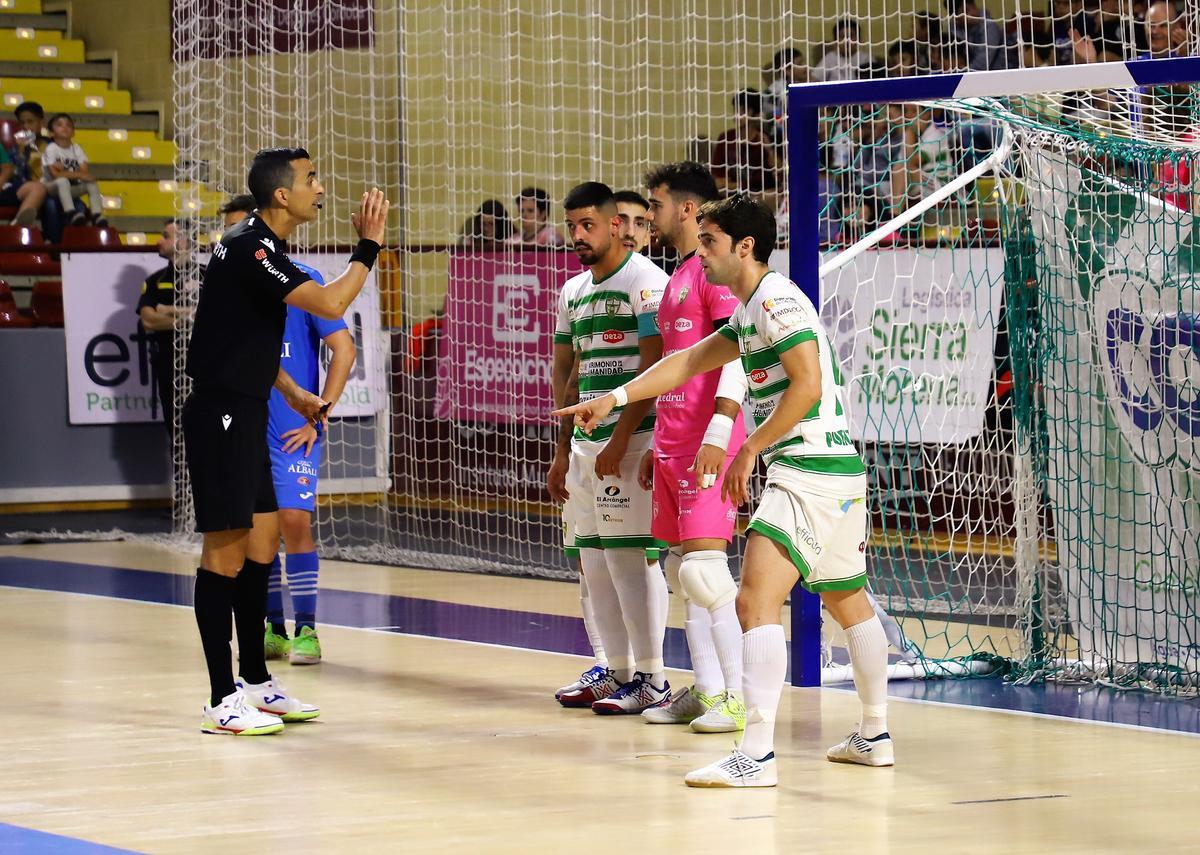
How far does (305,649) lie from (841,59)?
23.7 feet

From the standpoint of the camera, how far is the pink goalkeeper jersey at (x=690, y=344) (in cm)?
624

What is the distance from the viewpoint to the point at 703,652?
638 cm

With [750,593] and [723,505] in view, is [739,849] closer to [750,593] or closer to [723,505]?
[750,593]

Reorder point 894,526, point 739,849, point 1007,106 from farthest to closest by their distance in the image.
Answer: point 894,526, point 1007,106, point 739,849

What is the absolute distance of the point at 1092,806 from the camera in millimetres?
5027

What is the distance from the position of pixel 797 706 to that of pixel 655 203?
6.25 ft

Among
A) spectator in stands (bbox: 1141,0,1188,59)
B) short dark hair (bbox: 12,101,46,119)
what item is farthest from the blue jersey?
short dark hair (bbox: 12,101,46,119)

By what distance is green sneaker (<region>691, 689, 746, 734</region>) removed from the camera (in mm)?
6273

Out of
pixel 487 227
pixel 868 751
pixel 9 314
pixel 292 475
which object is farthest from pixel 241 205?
pixel 9 314

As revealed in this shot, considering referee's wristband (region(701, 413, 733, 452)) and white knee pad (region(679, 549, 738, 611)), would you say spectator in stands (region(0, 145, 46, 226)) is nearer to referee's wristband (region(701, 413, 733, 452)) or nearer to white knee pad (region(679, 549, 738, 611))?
white knee pad (region(679, 549, 738, 611))

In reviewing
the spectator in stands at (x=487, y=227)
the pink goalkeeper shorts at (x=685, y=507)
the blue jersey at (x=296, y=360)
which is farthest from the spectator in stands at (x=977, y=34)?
the pink goalkeeper shorts at (x=685, y=507)

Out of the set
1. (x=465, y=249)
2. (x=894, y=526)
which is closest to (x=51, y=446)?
(x=465, y=249)

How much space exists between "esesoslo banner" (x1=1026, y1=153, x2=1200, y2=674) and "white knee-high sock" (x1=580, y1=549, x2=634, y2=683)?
6.40 feet

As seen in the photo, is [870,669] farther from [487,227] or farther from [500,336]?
[487,227]
